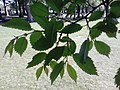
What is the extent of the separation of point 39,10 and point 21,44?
0.60ft

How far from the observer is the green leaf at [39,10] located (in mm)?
551

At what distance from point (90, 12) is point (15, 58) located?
890 cm

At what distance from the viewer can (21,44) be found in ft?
2.34

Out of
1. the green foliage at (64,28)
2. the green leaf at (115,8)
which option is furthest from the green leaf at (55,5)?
the green leaf at (115,8)

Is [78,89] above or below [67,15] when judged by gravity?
below

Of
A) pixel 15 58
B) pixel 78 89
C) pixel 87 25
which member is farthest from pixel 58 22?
pixel 15 58

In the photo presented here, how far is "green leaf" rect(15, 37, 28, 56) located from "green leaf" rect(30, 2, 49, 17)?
15 centimetres

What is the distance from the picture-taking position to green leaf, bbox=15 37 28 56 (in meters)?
0.70

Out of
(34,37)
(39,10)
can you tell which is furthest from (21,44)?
(39,10)

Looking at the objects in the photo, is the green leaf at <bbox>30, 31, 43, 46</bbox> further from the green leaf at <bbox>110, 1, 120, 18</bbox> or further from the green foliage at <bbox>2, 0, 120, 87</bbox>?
the green leaf at <bbox>110, 1, 120, 18</bbox>

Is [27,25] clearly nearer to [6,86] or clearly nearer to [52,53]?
[52,53]

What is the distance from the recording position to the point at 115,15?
22.1 inches

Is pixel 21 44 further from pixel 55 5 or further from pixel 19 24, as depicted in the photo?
pixel 55 5

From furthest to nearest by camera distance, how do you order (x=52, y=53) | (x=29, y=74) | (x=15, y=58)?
(x=15, y=58) → (x=29, y=74) → (x=52, y=53)
